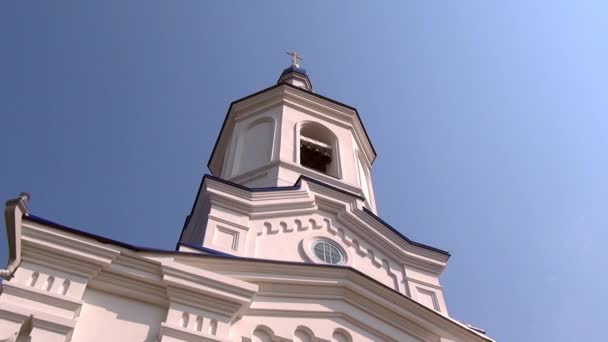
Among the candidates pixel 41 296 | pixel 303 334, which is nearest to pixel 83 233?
pixel 41 296

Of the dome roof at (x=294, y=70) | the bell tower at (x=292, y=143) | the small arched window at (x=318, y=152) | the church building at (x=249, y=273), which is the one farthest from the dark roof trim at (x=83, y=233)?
the dome roof at (x=294, y=70)

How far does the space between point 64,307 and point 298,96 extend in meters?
10.2

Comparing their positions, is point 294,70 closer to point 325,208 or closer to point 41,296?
point 325,208

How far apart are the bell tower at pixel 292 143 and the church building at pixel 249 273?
66 millimetres

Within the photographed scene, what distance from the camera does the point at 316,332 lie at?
9.02m

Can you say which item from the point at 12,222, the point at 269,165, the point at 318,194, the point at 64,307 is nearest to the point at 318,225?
the point at 318,194

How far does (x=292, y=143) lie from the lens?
580 inches

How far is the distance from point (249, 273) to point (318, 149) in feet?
22.7

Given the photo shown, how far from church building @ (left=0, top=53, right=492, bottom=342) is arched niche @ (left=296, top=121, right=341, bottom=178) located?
33cm

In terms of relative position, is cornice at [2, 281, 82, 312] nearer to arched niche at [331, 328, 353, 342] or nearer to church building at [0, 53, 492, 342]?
church building at [0, 53, 492, 342]

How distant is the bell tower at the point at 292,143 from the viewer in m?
14.1

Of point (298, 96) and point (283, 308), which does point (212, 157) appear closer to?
point (298, 96)

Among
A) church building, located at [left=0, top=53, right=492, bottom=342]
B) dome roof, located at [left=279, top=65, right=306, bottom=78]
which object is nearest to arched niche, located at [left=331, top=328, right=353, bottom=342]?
church building, located at [left=0, top=53, right=492, bottom=342]

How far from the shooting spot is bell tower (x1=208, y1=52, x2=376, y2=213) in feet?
46.2
